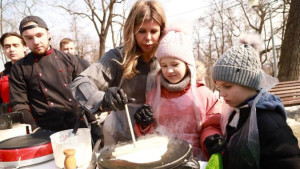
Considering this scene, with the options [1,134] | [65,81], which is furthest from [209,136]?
[65,81]

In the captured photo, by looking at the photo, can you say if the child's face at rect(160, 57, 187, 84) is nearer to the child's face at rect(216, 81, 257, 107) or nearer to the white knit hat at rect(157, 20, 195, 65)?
the white knit hat at rect(157, 20, 195, 65)

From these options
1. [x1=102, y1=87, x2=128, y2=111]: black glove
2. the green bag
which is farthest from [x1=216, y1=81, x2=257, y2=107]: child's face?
[x1=102, y1=87, x2=128, y2=111]: black glove

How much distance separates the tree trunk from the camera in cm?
522

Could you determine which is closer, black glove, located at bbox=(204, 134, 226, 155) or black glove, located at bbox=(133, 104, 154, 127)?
black glove, located at bbox=(204, 134, 226, 155)

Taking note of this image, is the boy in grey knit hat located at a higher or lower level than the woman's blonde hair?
Result: lower

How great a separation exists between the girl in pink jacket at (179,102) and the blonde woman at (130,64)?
7.0 inches

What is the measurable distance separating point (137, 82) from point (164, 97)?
31 cm

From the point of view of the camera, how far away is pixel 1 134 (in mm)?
1688

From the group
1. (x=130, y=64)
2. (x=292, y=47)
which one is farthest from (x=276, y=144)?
(x=292, y=47)

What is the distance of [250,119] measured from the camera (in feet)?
4.12

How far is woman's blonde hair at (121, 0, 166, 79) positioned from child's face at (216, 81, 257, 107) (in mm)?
765

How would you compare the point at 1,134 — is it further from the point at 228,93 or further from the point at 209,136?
the point at 228,93

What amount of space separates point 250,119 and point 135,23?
1163 mm

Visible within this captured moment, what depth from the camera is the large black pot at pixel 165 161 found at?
1003 mm
